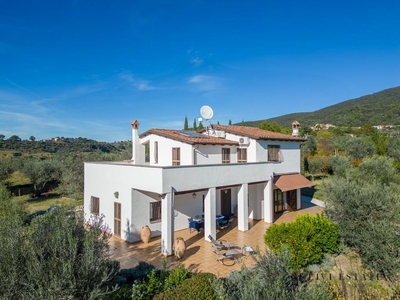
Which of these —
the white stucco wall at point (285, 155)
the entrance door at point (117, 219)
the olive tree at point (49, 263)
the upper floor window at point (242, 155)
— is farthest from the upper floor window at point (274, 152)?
the olive tree at point (49, 263)

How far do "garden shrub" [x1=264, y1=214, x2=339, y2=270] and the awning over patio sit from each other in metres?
8.70

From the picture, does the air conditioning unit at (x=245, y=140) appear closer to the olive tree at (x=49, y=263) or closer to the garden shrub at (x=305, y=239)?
the garden shrub at (x=305, y=239)

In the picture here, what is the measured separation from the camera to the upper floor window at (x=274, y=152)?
28484 mm

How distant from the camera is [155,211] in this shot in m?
22.1

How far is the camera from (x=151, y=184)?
18.7 m

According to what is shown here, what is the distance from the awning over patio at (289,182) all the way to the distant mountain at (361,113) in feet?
260

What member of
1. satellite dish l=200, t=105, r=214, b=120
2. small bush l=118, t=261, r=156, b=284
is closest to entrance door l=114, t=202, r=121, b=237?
small bush l=118, t=261, r=156, b=284

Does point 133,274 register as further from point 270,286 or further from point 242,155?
point 242,155

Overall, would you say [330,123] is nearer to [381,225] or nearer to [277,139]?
[277,139]

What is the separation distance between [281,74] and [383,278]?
39.6 m

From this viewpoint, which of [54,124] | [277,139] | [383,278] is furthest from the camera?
[54,124]

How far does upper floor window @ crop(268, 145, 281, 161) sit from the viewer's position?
28.5 meters

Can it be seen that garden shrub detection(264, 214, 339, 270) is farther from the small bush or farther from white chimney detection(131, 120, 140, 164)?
white chimney detection(131, 120, 140, 164)

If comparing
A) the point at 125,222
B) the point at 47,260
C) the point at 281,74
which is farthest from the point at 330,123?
the point at 47,260
